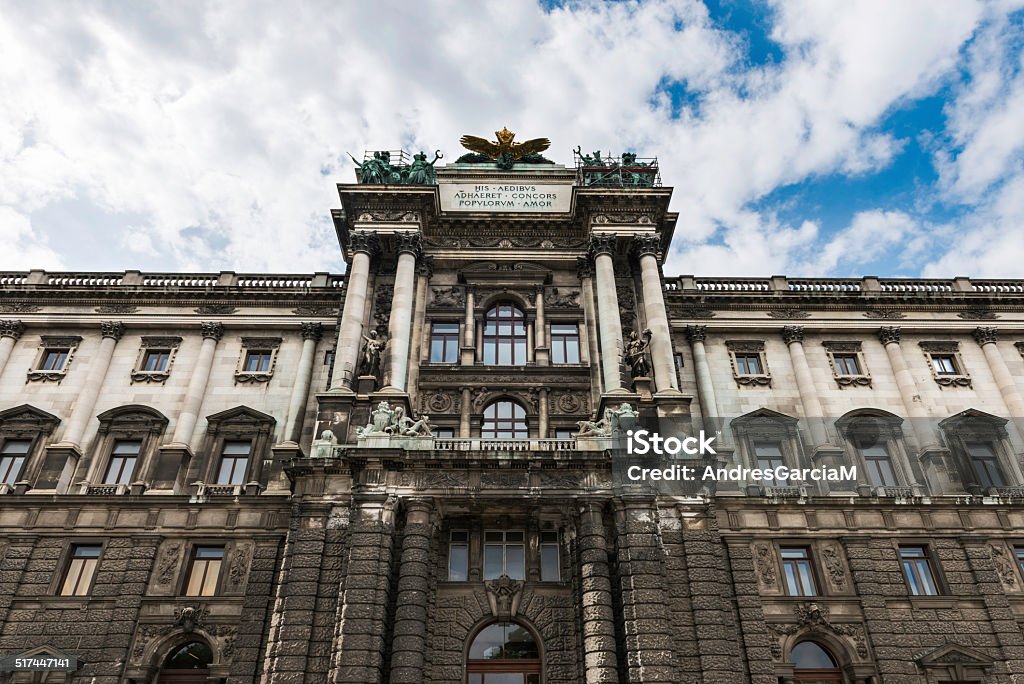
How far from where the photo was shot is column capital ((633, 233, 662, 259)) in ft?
114

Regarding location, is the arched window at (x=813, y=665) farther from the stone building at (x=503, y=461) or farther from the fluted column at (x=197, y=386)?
the fluted column at (x=197, y=386)

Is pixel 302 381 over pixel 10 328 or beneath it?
beneath

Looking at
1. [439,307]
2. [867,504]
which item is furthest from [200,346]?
[867,504]

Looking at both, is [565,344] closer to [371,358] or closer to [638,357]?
[638,357]

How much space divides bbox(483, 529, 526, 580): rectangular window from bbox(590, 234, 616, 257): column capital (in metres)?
14.2

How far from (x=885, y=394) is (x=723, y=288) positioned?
9638 millimetres

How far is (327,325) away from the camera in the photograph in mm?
36562

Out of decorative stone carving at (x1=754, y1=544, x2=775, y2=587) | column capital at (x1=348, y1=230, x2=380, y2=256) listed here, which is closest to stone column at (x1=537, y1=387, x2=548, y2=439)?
decorative stone carving at (x1=754, y1=544, x2=775, y2=587)

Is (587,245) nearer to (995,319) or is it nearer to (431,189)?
(431,189)

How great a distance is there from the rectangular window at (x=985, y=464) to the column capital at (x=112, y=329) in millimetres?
41950

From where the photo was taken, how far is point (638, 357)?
31.1 meters

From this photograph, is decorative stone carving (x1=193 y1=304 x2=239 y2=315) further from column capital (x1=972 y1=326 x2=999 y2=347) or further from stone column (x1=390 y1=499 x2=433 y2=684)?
column capital (x1=972 y1=326 x2=999 y2=347)

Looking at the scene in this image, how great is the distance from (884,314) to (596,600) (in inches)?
943

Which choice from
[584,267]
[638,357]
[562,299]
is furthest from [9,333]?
[638,357]
